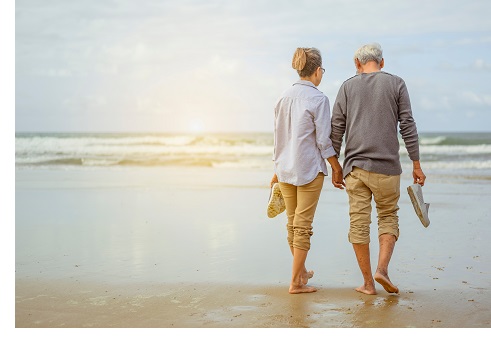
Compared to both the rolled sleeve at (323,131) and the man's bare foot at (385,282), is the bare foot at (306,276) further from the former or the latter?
the rolled sleeve at (323,131)

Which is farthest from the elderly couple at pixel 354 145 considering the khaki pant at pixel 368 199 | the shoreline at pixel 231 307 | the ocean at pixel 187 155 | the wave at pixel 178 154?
the wave at pixel 178 154

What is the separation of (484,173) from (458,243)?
30.2ft

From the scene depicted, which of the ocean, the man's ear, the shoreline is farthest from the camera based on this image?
the ocean

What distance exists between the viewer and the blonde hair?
13.5 feet

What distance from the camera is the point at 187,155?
A: 2184 centimetres

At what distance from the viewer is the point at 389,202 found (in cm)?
411

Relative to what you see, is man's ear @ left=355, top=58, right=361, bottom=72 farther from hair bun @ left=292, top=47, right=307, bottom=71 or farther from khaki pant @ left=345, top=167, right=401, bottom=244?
khaki pant @ left=345, top=167, right=401, bottom=244

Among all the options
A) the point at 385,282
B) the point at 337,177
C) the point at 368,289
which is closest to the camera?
the point at 385,282

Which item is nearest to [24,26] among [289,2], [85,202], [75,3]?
[75,3]

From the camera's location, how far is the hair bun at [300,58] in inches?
162

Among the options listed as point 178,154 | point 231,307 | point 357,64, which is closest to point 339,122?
point 357,64

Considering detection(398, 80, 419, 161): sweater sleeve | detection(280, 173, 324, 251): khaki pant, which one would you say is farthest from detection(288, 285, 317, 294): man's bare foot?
detection(398, 80, 419, 161): sweater sleeve

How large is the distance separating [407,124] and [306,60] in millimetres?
703

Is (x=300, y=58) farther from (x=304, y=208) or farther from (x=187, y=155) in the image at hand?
(x=187, y=155)
